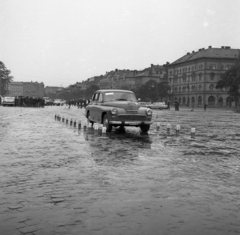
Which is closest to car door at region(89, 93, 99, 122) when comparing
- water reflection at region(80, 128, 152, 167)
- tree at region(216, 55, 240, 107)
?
water reflection at region(80, 128, 152, 167)

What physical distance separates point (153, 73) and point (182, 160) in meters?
141

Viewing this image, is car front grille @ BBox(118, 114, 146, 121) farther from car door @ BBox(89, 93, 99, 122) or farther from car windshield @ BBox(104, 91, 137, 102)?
car door @ BBox(89, 93, 99, 122)

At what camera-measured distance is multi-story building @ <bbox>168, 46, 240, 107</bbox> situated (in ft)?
326

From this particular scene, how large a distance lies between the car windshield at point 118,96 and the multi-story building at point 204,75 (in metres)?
82.0

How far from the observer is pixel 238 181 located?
252 inches

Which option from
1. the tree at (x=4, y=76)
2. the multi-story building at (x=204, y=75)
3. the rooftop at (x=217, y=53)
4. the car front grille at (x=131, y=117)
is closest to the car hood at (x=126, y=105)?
the car front grille at (x=131, y=117)

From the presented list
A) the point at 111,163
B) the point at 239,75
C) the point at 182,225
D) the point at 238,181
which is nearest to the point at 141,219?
the point at 182,225

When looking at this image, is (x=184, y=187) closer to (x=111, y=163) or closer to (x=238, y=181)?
(x=238, y=181)

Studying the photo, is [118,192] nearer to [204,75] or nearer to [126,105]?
[126,105]

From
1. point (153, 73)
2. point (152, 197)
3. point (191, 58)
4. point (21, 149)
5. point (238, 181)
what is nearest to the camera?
point (152, 197)

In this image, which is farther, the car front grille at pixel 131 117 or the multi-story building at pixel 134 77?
the multi-story building at pixel 134 77

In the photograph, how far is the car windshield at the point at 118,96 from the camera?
1659 centimetres

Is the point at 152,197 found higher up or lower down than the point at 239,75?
lower down

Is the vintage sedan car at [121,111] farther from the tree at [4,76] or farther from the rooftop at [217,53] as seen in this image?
the tree at [4,76]
